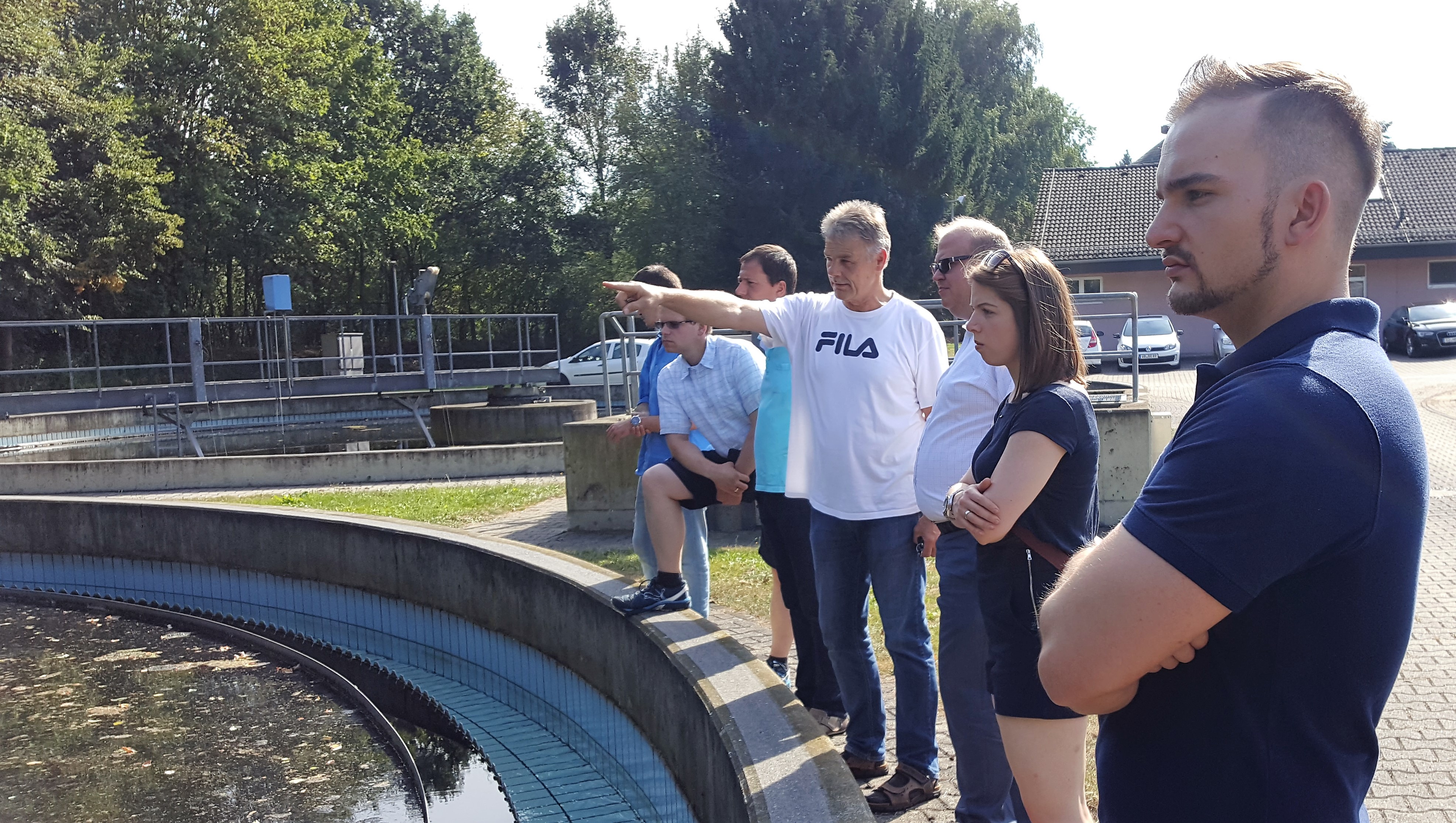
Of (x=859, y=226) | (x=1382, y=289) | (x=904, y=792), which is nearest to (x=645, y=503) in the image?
(x=859, y=226)

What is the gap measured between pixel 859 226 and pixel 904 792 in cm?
200

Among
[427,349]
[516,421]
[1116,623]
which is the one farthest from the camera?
[427,349]

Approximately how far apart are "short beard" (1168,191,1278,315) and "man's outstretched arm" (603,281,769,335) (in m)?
2.52

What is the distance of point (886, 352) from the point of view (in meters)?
4.47

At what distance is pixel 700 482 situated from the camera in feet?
19.1

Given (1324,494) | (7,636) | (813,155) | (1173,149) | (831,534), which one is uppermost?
(813,155)

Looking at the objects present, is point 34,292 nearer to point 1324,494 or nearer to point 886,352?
point 886,352

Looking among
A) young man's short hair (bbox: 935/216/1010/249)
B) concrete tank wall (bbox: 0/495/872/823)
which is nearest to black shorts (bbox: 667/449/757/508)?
concrete tank wall (bbox: 0/495/872/823)

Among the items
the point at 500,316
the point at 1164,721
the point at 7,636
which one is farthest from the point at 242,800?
the point at 500,316

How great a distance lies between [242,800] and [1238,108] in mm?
5835

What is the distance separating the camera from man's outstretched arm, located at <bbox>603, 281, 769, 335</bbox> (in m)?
4.10

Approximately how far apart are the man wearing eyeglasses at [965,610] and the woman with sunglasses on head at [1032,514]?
54 centimetres

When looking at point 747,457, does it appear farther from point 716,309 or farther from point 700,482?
point 716,309

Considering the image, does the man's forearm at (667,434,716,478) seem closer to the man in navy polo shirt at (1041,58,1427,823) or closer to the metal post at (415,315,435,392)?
the man in navy polo shirt at (1041,58,1427,823)
